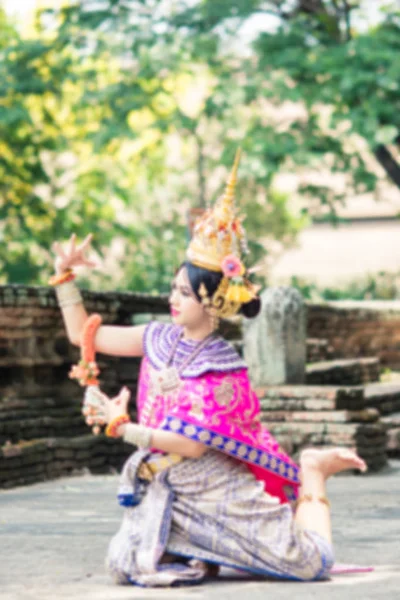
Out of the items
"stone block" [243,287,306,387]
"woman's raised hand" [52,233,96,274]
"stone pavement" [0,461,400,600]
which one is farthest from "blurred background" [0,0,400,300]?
"woman's raised hand" [52,233,96,274]

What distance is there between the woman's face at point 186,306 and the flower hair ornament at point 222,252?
41 millimetres

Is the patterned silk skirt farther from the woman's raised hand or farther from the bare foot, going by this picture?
the woman's raised hand

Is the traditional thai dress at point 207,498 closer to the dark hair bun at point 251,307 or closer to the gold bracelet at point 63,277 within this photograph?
the dark hair bun at point 251,307

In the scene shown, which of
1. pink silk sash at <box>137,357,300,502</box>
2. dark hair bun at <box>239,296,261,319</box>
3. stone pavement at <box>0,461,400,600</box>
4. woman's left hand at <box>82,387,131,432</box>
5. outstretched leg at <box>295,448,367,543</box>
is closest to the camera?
stone pavement at <box>0,461,400,600</box>

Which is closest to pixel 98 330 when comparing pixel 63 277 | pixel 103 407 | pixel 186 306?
pixel 63 277

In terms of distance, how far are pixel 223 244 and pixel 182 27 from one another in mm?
15379

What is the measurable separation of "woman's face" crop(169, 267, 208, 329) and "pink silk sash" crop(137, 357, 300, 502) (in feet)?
0.75

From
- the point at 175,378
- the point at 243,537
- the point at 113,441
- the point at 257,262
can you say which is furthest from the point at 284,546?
the point at 257,262

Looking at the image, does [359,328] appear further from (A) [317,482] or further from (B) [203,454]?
(B) [203,454]

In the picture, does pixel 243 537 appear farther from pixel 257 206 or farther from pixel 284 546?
pixel 257 206

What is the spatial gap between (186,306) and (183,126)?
1571 cm

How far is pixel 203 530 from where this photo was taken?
18.2ft

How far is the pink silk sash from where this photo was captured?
5562 millimetres

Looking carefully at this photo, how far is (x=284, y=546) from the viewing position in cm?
552
